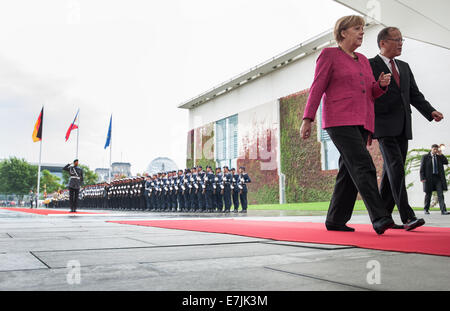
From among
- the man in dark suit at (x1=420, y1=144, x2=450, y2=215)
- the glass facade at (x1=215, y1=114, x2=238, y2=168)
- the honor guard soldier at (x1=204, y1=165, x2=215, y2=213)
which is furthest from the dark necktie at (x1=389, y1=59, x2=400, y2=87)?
the glass facade at (x1=215, y1=114, x2=238, y2=168)

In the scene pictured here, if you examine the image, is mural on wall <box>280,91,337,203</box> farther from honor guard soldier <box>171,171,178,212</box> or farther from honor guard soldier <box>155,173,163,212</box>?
honor guard soldier <box>155,173,163,212</box>

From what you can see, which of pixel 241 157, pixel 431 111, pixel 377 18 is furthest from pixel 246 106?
pixel 431 111

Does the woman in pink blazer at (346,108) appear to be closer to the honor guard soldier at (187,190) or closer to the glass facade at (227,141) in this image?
the honor guard soldier at (187,190)

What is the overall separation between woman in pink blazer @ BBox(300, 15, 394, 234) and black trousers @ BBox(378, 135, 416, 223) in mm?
332

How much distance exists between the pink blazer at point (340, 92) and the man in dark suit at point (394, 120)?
0.36 m

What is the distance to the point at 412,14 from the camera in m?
10.4

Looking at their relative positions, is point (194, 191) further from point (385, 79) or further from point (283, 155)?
point (385, 79)

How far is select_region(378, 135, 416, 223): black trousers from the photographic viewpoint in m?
3.74

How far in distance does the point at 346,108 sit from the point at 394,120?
→ 2.39 feet

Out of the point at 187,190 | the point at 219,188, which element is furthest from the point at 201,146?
the point at 219,188

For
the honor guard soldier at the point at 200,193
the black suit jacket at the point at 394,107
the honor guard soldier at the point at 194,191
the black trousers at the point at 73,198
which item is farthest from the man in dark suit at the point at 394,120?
the honor guard soldier at the point at 194,191
